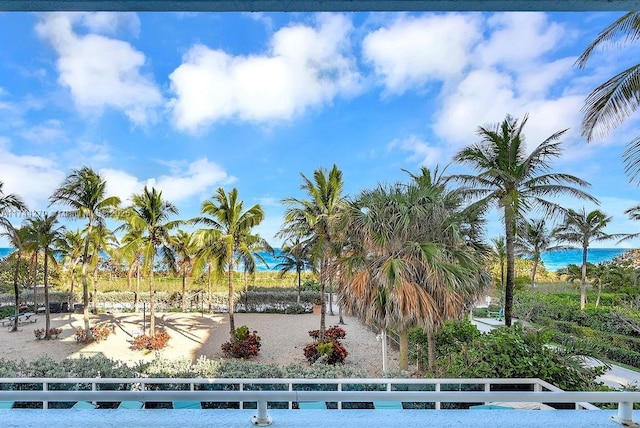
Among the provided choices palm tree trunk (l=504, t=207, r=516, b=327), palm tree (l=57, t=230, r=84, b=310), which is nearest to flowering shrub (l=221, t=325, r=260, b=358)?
palm tree trunk (l=504, t=207, r=516, b=327)

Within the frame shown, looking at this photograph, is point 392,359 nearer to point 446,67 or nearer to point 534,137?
point 534,137

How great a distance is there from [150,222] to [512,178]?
10.5 metres

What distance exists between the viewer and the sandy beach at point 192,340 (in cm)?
988

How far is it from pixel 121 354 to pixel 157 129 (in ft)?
38.4

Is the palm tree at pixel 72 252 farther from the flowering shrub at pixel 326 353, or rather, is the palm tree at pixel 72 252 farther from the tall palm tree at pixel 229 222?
the flowering shrub at pixel 326 353

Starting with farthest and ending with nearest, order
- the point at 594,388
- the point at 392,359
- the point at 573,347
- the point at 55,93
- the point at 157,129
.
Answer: the point at 157,129 < the point at 55,93 < the point at 392,359 < the point at 573,347 < the point at 594,388

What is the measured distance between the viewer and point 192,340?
1166cm

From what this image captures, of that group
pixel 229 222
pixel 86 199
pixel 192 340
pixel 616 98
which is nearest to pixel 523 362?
pixel 616 98

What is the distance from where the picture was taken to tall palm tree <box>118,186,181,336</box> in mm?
11133

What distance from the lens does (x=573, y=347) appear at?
478cm

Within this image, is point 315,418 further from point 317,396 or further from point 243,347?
point 243,347

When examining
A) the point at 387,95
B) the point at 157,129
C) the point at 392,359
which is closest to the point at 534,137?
the point at 387,95

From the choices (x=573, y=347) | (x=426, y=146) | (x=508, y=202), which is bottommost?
(x=573, y=347)

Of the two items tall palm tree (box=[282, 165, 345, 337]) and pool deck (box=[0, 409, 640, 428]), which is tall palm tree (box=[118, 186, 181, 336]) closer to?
tall palm tree (box=[282, 165, 345, 337])
